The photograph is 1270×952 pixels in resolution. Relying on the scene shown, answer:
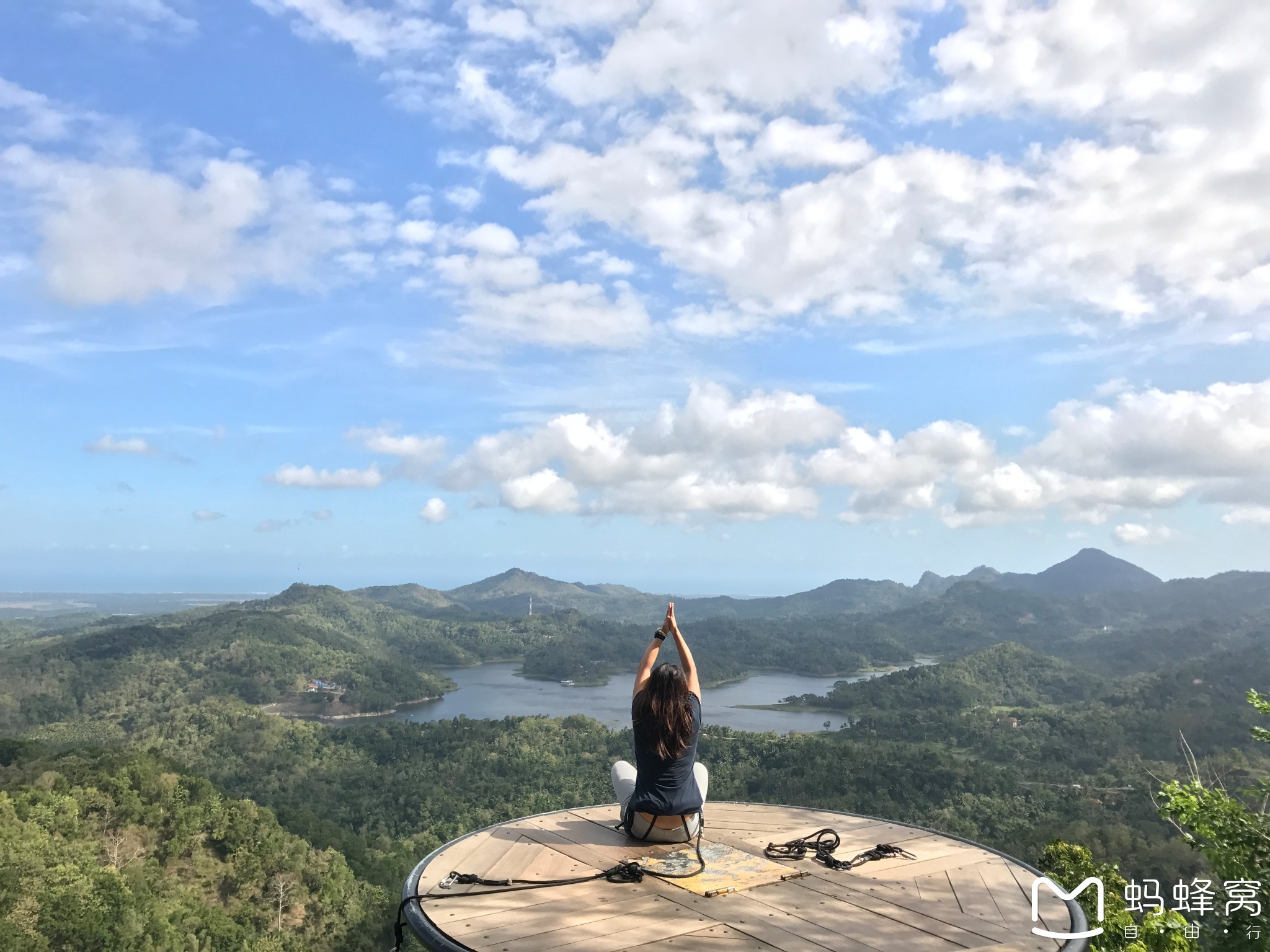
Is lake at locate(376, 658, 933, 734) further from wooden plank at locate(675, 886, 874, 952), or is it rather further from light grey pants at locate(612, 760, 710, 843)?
wooden plank at locate(675, 886, 874, 952)

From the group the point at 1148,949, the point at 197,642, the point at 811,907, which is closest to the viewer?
the point at 811,907

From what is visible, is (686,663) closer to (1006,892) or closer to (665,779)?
(665,779)

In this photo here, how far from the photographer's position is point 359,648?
370 ft

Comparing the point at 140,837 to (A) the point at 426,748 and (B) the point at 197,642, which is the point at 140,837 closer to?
(A) the point at 426,748

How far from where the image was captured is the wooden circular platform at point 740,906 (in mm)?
2914

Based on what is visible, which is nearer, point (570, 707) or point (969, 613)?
point (570, 707)

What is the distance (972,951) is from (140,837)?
34477 mm

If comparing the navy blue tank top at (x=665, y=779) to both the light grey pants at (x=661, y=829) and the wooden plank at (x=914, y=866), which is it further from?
the wooden plank at (x=914, y=866)

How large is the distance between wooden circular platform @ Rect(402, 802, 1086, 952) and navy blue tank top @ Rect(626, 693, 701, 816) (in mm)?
222

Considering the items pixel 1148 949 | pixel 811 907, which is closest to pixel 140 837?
pixel 1148 949

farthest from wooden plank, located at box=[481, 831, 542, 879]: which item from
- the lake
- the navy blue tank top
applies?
the lake

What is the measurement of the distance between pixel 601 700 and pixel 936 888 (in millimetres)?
99740

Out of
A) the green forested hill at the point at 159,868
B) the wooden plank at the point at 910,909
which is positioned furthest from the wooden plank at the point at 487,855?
the green forested hill at the point at 159,868

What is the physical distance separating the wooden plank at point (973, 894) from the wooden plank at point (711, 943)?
3.34ft
